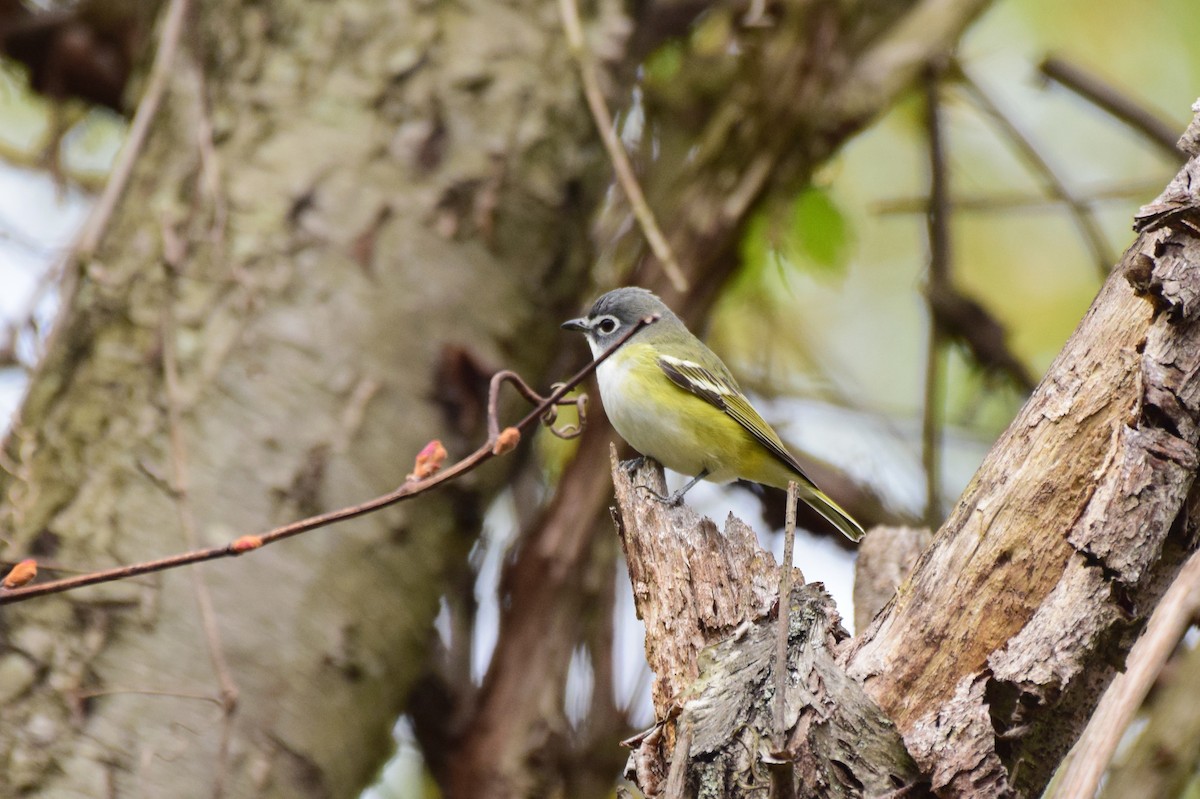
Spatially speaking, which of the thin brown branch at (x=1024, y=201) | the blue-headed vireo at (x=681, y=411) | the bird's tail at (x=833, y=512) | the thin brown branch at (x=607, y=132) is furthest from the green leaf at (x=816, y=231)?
the thin brown branch at (x=607, y=132)

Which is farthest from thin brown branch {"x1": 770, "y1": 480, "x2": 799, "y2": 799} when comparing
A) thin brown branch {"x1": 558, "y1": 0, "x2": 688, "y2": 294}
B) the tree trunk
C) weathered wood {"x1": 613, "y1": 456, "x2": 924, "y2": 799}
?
the tree trunk

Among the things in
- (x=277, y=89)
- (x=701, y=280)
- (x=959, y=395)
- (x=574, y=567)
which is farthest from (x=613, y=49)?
(x=959, y=395)

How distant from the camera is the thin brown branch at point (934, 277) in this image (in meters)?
4.62

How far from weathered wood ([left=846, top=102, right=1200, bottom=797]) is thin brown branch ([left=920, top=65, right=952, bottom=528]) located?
98.4 inches

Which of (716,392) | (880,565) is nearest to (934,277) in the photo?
(716,392)

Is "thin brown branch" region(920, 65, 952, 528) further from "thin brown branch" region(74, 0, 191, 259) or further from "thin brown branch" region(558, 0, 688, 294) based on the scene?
"thin brown branch" region(74, 0, 191, 259)

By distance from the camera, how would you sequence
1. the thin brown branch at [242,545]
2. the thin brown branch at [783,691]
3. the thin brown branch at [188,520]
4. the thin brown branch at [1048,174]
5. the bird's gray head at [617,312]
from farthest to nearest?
the thin brown branch at [1048,174] < the bird's gray head at [617,312] < the thin brown branch at [188,520] < the thin brown branch at [242,545] < the thin brown branch at [783,691]

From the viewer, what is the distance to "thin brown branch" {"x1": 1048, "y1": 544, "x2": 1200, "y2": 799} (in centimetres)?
201

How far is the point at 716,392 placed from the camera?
4.52 meters

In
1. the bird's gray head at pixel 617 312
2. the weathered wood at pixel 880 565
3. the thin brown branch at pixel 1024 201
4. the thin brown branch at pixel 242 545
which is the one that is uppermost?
the thin brown branch at pixel 1024 201

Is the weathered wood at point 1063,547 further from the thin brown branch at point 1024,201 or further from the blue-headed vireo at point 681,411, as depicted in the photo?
the thin brown branch at point 1024,201

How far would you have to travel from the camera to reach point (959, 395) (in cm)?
570

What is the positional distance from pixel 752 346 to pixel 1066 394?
154 inches

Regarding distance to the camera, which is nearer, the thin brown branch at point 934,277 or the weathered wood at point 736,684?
the weathered wood at point 736,684
